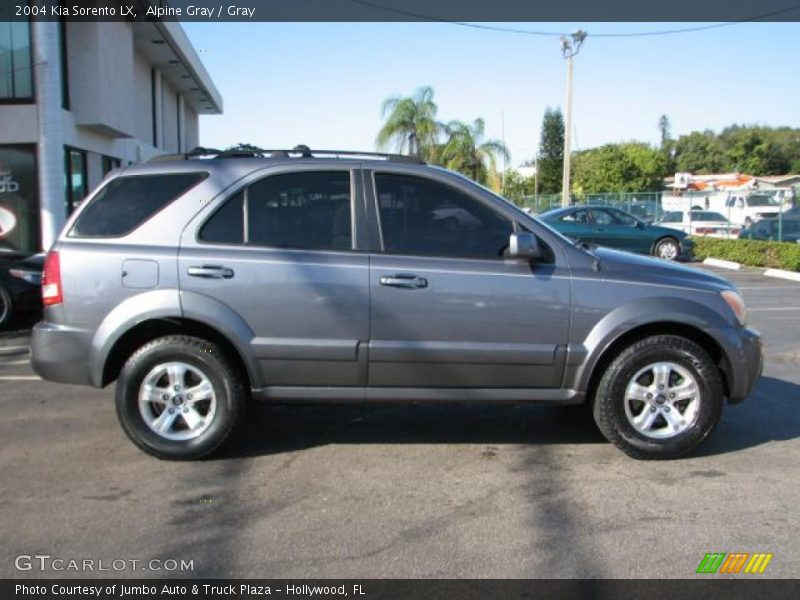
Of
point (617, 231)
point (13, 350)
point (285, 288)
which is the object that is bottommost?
point (13, 350)

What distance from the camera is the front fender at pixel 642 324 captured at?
487cm

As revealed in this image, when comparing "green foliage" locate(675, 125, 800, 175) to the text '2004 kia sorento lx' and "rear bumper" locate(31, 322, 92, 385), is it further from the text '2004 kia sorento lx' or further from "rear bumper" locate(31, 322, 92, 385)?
"rear bumper" locate(31, 322, 92, 385)

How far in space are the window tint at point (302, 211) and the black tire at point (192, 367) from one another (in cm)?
81

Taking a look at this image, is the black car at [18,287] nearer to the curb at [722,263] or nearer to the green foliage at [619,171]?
the curb at [722,263]

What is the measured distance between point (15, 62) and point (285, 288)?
12.5 metres

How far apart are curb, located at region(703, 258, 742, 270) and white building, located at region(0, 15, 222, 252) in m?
16.0

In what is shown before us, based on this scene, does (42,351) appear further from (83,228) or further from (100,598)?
(100,598)

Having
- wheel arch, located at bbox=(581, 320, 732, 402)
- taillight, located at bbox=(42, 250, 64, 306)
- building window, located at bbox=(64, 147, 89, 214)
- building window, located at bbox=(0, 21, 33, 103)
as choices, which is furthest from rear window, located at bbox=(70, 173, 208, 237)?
building window, located at bbox=(64, 147, 89, 214)

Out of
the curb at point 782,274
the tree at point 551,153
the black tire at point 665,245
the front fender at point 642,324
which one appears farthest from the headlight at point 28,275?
the tree at point 551,153

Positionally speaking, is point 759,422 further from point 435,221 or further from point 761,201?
point 761,201

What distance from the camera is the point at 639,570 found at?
351 cm

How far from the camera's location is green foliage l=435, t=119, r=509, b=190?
119 feet

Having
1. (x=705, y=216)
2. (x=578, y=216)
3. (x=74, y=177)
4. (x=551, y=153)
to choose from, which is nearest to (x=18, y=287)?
(x=74, y=177)

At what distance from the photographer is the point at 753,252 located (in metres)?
20.1
